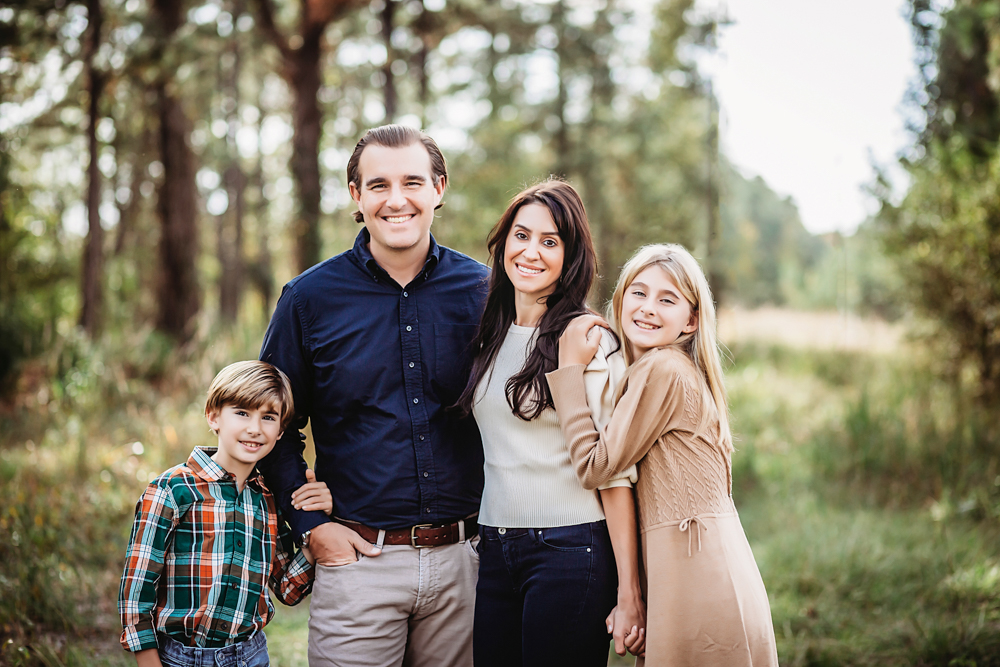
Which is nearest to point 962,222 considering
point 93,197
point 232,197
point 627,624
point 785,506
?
point 785,506

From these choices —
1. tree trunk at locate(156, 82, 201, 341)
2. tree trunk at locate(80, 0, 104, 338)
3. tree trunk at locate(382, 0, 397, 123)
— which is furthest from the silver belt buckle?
tree trunk at locate(156, 82, 201, 341)

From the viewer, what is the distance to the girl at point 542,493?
91.4 inches

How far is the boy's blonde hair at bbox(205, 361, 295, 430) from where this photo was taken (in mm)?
2447

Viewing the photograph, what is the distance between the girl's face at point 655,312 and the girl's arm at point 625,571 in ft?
1.64

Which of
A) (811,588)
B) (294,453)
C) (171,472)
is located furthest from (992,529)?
(171,472)

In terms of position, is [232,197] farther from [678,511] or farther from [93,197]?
[678,511]

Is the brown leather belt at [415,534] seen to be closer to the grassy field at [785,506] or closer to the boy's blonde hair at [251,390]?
the boy's blonde hair at [251,390]

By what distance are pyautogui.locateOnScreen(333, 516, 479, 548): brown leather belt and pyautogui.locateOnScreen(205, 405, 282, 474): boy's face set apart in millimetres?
373

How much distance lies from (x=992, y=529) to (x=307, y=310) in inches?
220

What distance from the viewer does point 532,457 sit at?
2.45 metres

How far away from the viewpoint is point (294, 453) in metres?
2.67

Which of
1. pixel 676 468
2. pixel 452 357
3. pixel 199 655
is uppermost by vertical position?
pixel 452 357

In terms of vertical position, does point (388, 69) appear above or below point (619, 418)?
above

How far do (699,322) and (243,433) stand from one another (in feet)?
5.00
